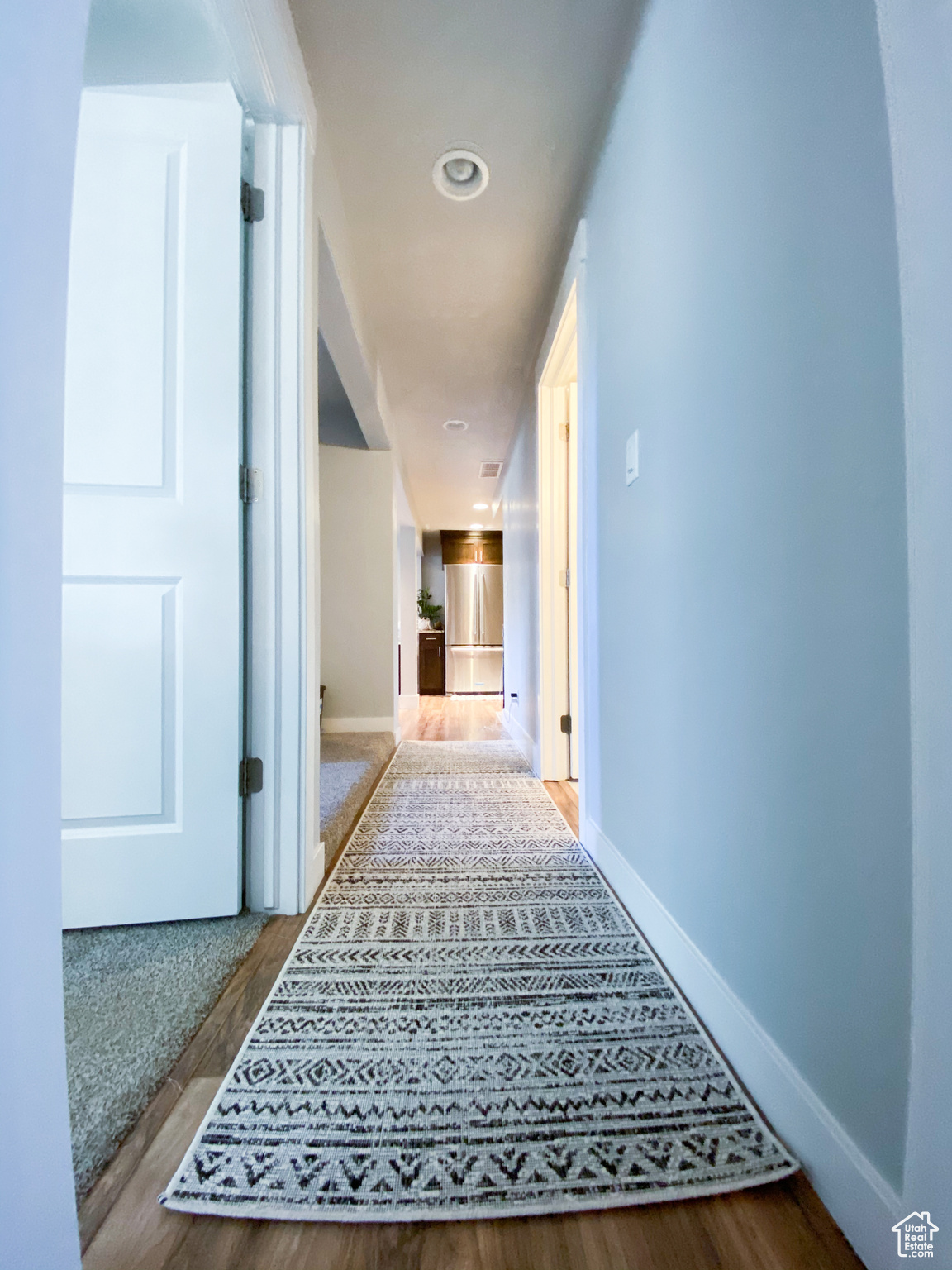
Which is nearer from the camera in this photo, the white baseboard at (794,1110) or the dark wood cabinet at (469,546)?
the white baseboard at (794,1110)

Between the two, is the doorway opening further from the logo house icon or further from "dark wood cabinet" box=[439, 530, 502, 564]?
"dark wood cabinet" box=[439, 530, 502, 564]

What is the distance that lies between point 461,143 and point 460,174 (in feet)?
0.42

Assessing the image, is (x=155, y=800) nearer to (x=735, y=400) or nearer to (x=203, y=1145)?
(x=203, y=1145)

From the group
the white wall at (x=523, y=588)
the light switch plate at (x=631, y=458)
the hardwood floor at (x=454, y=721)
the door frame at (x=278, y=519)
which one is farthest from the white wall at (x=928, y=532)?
the hardwood floor at (x=454, y=721)

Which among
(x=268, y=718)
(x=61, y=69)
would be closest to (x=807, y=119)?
(x=61, y=69)

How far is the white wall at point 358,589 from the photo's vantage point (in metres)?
4.45

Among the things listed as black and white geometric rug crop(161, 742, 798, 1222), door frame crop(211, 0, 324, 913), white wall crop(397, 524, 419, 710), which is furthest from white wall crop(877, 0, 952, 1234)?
white wall crop(397, 524, 419, 710)

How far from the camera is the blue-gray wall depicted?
1.99 feet

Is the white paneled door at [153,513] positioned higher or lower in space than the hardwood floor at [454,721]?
higher

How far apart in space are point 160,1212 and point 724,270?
58.3 inches

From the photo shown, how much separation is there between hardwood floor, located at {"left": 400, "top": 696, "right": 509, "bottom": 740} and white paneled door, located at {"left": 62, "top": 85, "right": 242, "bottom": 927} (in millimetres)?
3218

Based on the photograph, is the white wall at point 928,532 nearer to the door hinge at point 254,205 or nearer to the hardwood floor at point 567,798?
the door hinge at point 254,205

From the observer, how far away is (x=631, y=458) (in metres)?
1.44

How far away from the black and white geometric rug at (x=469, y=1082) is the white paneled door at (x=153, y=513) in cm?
44
